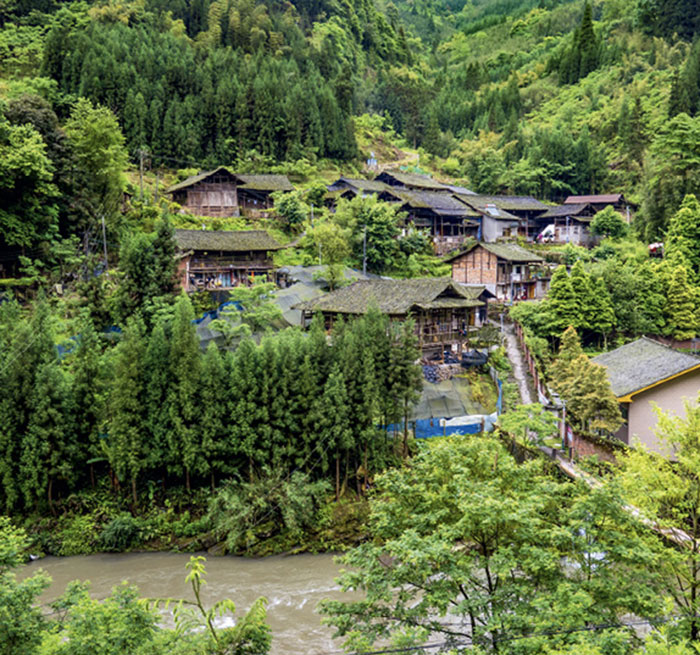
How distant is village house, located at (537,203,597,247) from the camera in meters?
54.3

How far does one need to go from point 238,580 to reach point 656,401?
17.0 m

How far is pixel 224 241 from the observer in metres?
38.7

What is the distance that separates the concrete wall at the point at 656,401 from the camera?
2200 cm

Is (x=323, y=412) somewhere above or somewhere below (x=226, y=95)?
below

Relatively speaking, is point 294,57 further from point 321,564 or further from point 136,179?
point 321,564

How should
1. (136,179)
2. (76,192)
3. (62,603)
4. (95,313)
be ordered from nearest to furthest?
(62,603), (95,313), (76,192), (136,179)

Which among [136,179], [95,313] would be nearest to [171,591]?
[95,313]

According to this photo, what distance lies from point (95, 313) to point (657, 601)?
2753 cm

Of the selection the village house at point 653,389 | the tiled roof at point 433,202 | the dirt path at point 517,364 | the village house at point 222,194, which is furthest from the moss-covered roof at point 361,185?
the village house at point 653,389

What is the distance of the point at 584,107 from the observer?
82375 millimetres

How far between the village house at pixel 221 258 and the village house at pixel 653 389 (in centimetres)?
2276

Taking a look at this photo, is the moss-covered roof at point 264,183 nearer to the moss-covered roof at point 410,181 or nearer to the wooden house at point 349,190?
the wooden house at point 349,190

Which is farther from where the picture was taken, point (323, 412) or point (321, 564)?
point (323, 412)

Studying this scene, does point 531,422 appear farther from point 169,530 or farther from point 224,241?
point 224,241
